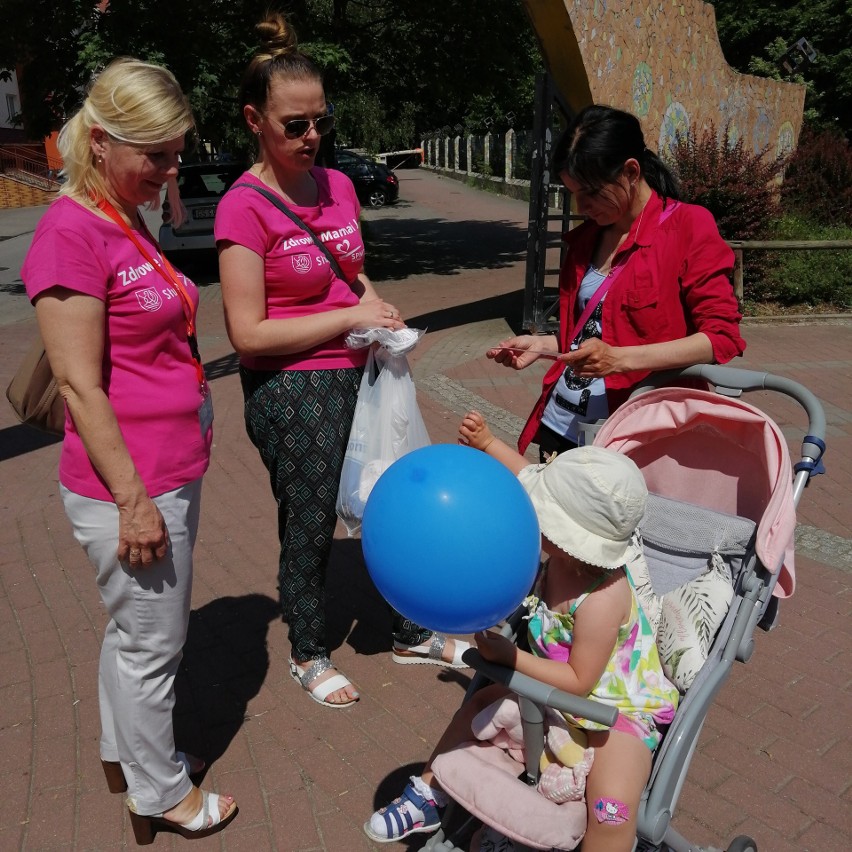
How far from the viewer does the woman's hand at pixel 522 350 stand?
2.95 m

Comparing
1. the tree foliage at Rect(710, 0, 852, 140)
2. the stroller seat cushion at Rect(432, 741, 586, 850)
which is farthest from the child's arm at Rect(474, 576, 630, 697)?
the tree foliage at Rect(710, 0, 852, 140)

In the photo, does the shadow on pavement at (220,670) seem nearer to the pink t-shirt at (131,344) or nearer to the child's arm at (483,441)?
the pink t-shirt at (131,344)

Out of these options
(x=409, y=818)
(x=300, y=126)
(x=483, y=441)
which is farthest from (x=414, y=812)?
(x=300, y=126)

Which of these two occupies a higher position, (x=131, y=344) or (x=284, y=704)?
(x=131, y=344)

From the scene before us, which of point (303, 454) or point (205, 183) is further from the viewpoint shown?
point (205, 183)

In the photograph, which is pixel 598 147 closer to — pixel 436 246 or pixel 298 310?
pixel 298 310

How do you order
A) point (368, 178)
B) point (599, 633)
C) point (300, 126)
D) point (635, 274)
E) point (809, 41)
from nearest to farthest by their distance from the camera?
point (599, 633) → point (635, 274) → point (300, 126) → point (809, 41) → point (368, 178)

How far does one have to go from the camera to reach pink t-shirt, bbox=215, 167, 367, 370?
9.34 feet

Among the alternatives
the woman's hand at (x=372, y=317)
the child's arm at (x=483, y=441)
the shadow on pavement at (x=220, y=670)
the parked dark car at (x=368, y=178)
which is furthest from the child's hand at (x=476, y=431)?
the parked dark car at (x=368, y=178)

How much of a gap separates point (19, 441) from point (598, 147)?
5831 millimetres

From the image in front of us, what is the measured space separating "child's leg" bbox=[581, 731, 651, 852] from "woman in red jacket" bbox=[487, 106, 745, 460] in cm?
108

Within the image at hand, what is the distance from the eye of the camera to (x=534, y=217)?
Result: 931 cm

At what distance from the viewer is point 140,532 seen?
231 centimetres

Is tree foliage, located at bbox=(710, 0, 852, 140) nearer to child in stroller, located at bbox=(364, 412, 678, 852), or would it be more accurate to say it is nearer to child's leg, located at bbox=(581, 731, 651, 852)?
child in stroller, located at bbox=(364, 412, 678, 852)
